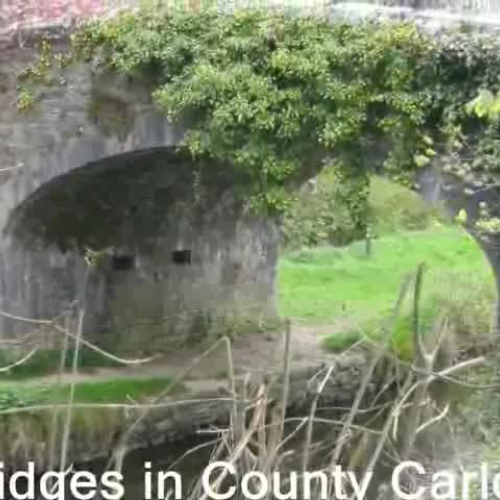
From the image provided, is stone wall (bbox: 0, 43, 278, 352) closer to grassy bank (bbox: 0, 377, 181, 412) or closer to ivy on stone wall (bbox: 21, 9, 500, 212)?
ivy on stone wall (bbox: 21, 9, 500, 212)

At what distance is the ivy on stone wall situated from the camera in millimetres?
8828

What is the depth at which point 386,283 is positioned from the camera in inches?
630

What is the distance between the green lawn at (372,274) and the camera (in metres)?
14.3

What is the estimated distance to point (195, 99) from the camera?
31.3 ft

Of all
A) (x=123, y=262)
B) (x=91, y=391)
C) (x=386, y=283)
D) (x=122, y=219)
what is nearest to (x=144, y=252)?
(x=123, y=262)

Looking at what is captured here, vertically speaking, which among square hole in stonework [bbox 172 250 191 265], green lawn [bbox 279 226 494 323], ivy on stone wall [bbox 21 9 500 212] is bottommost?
green lawn [bbox 279 226 494 323]

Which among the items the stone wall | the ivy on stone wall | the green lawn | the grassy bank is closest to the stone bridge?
the stone wall

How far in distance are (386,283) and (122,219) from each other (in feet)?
15.1

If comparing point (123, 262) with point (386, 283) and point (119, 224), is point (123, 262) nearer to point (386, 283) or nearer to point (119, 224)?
point (119, 224)

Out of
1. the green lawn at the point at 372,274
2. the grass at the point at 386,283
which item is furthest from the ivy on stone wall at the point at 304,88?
the green lawn at the point at 372,274

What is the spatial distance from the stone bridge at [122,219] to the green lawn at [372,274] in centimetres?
88

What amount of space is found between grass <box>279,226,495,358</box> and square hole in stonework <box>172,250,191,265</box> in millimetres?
1468

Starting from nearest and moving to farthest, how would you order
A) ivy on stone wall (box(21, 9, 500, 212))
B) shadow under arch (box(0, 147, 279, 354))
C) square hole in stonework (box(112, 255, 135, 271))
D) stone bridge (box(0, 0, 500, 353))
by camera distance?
ivy on stone wall (box(21, 9, 500, 212))
stone bridge (box(0, 0, 500, 353))
shadow under arch (box(0, 147, 279, 354))
square hole in stonework (box(112, 255, 135, 271))

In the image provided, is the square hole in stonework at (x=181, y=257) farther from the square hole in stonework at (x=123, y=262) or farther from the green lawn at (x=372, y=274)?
the green lawn at (x=372, y=274)
